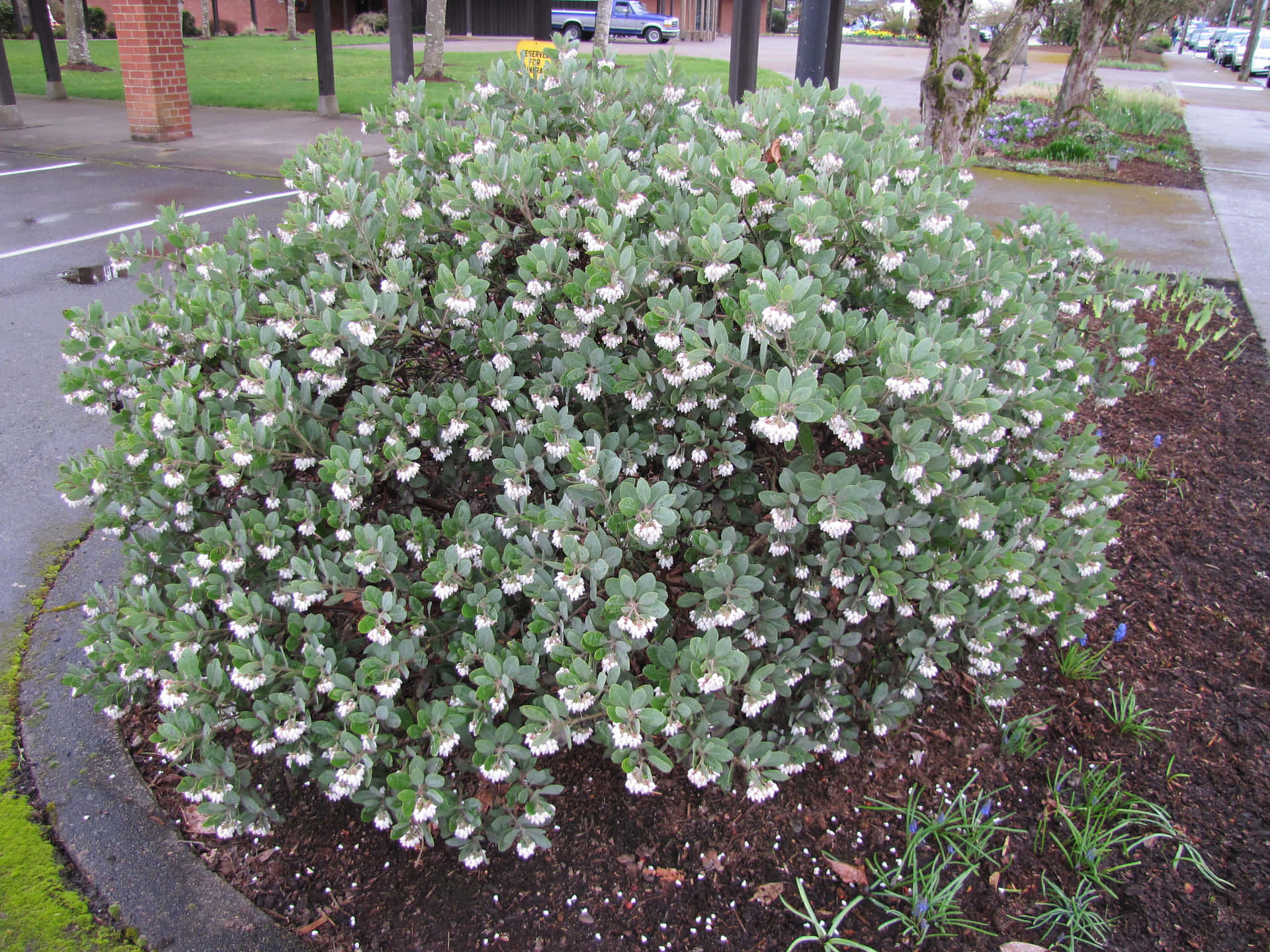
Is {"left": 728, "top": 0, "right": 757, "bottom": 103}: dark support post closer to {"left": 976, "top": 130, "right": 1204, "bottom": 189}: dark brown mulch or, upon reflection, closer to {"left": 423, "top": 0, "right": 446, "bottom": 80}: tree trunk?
{"left": 976, "top": 130, "right": 1204, "bottom": 189}: dark brown mulch

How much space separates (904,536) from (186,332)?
210 centimetres

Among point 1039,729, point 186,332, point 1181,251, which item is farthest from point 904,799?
point 1181,251

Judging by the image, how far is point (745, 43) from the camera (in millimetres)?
7535

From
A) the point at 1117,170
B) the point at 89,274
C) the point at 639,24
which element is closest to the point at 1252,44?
the point at 639,24

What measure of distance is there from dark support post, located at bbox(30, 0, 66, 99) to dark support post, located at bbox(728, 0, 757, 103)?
12.7 meters

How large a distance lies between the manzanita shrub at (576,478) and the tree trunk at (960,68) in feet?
11.8

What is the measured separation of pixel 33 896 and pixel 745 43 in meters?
7.52

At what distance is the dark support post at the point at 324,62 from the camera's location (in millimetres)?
13883

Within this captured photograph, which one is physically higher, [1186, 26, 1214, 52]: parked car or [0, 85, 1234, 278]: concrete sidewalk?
[1186, 26, 1214, 52]: parked car

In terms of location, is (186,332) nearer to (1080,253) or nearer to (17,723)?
(17,723)

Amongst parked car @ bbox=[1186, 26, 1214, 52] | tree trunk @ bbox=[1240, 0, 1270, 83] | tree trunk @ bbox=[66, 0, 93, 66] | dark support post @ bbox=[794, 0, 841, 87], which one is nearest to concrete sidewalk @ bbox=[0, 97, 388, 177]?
→ dark support post @ bbox=[794, 0, 841, 87]

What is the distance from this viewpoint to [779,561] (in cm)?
244

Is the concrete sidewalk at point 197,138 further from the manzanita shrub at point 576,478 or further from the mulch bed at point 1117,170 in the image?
the mulch bed at point 1117,170

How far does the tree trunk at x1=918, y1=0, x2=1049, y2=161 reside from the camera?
593 centimetres
